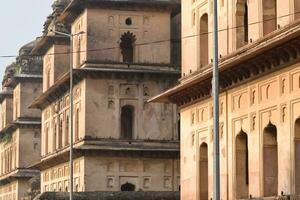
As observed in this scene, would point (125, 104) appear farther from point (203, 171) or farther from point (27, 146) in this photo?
point (27, 146)

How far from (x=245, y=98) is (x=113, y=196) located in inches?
701

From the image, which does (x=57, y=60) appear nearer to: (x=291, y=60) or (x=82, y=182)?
(x=82, y=182)

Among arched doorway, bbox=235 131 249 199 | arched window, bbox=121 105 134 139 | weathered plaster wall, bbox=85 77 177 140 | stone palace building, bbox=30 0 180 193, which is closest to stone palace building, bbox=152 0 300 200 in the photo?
arched doorway, bbox=235 131 249 199

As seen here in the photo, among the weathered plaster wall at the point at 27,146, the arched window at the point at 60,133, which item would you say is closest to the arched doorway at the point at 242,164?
the arched window at the point at 60,133

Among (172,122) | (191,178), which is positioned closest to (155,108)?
(172,122)

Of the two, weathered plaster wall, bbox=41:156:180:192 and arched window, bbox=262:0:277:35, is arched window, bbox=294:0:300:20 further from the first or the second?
weathered plaster wall, bbox=41:156:180:192

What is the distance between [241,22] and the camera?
34.4 meters

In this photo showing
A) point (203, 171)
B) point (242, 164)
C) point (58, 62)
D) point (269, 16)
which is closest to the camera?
point (269, 16)

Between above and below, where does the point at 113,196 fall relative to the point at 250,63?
below

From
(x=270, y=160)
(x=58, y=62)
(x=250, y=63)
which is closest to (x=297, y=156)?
(x=270, y=160)

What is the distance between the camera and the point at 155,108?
55156 millimetres

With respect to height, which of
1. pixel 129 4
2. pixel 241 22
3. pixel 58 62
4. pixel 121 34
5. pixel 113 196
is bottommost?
pixel 113 196

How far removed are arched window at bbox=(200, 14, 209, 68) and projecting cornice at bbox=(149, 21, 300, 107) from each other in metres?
0.71

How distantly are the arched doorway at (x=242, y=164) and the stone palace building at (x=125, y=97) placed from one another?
2006 cm
